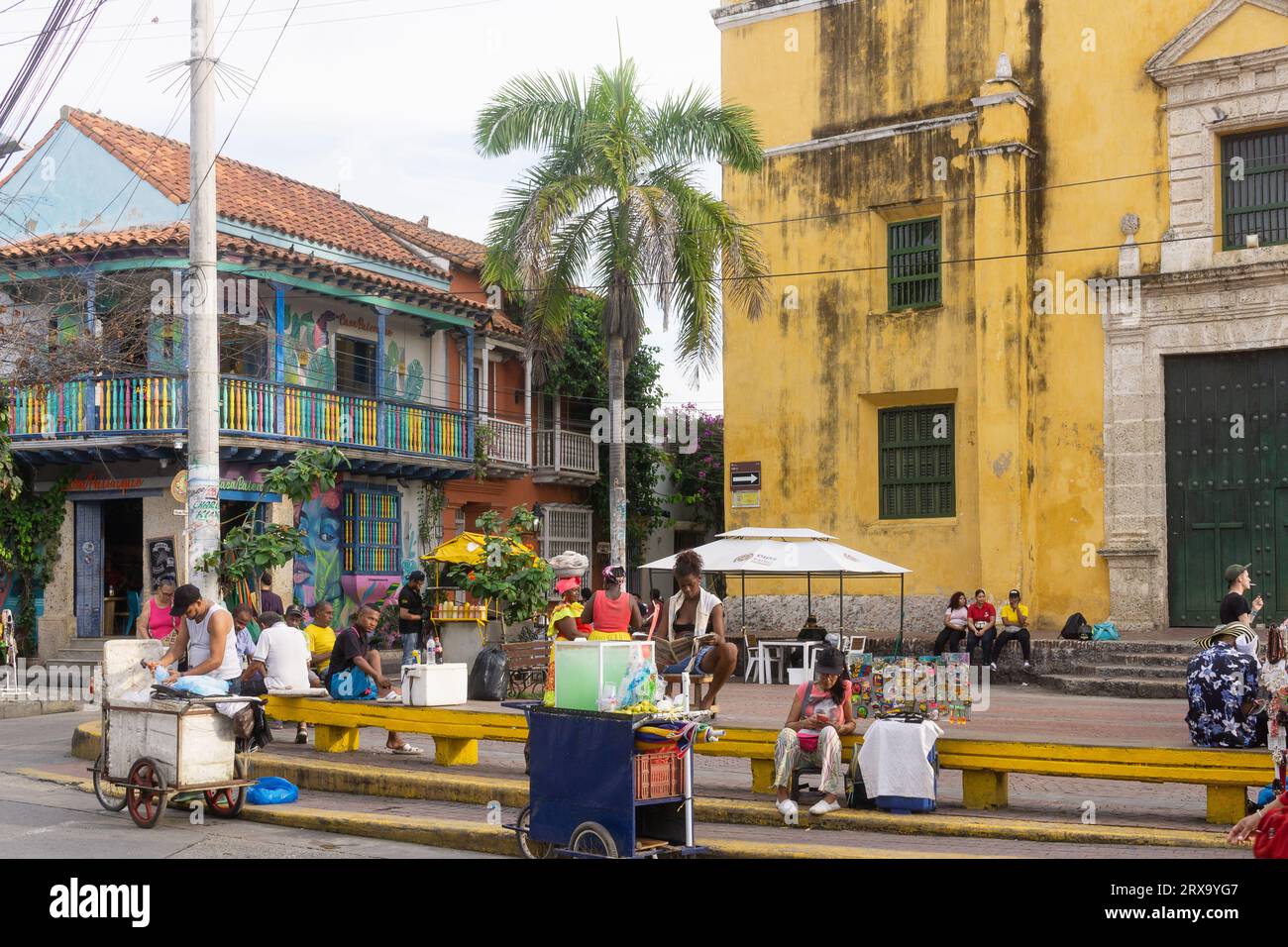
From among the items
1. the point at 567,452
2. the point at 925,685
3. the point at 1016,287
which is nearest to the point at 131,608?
the point at 567,452

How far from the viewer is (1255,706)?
33.7 ft

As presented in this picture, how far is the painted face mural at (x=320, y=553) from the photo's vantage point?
2589cm

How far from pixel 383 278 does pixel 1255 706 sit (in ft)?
63.3

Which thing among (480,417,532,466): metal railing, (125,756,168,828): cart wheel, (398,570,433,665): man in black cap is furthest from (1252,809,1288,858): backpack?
(480,417,532,466): metal railing

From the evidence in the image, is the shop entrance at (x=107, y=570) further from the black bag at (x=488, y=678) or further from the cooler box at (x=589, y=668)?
the cooler box at (x=589, y=668)

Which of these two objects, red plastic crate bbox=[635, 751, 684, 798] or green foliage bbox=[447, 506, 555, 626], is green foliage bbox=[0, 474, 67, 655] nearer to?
green foliage bbox=[447, 506, 555, 626]

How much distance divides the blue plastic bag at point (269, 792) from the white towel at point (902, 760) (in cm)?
432

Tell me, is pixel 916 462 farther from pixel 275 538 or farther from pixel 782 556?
pixel 275 538

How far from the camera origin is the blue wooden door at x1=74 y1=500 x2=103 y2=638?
25109mm

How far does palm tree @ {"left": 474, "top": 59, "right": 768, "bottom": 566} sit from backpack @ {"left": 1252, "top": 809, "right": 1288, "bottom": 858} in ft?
57.3

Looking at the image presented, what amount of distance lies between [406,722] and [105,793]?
244 cm

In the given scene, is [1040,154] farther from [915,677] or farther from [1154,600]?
[915,677]

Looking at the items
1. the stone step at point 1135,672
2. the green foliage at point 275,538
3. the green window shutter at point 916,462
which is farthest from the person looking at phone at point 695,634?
the green window shutter at point 916,462
